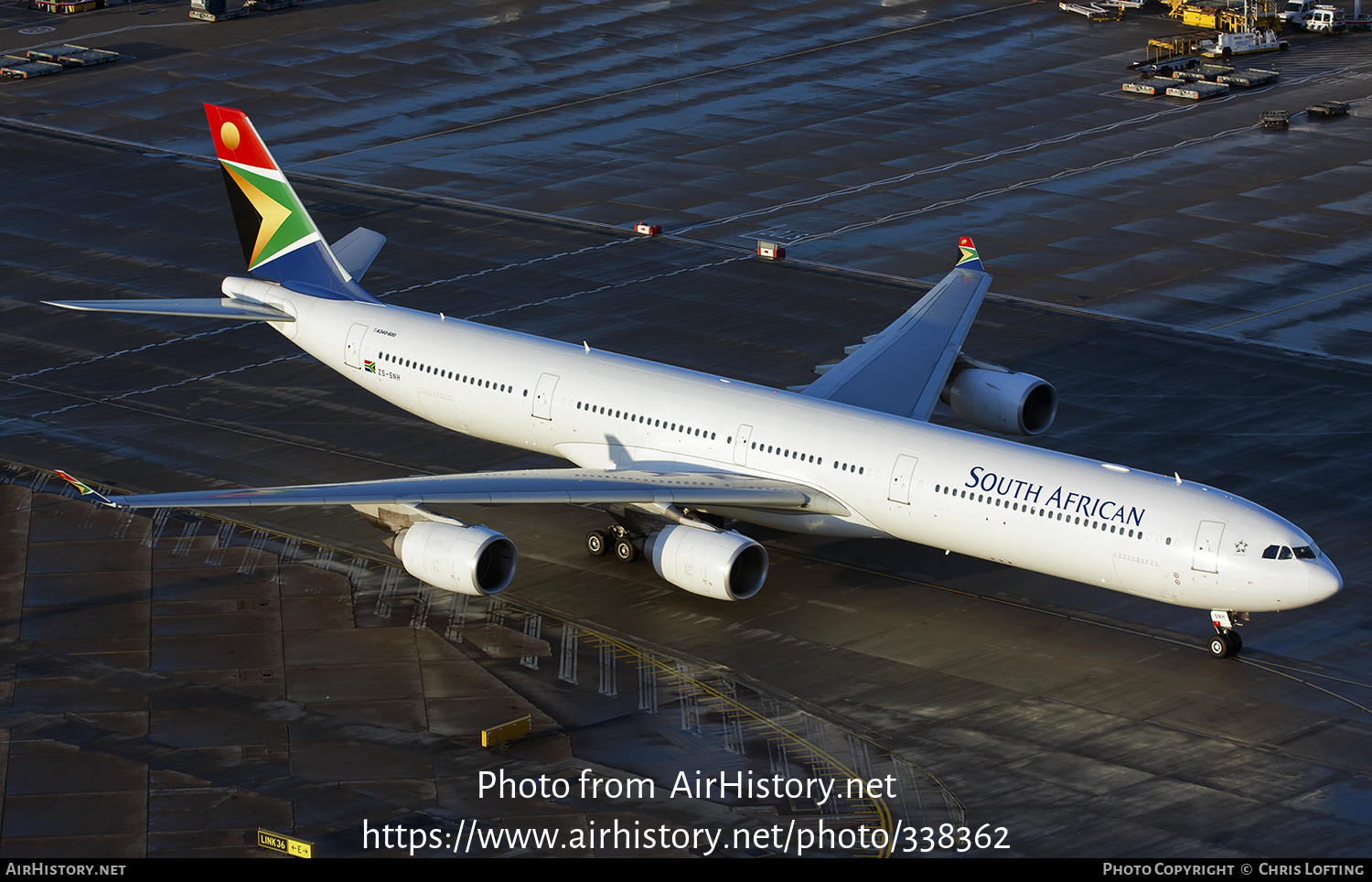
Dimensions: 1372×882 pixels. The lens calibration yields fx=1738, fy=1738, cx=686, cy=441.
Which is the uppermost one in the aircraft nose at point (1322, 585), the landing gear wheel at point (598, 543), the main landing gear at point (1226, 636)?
the aircraft nose at point (1322, 585)

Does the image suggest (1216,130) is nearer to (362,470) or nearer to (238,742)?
(362,470)

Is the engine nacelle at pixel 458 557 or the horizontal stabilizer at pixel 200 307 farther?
the horizontal stabilizer at pixel 200 307

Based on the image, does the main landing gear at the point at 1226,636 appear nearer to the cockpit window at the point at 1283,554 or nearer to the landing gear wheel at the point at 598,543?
the cockpit window at the point at 1283,554

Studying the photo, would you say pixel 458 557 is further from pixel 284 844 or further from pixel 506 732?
pixel 284 844

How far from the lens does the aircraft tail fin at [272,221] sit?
171ft

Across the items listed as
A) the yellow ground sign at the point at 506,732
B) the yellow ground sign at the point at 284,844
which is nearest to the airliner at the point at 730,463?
the yellow ground sign at the point at 506,732

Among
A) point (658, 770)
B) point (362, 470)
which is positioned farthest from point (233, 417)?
point (658, 770)

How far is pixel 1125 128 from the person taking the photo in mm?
83375

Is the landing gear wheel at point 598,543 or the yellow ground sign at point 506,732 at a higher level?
the landing gear wheel at point 598,543

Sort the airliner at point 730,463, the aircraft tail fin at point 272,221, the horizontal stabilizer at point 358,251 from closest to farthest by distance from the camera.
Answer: the airliner at point 730,463
the aircraft tail fin at point 272,221
the horizontal stabilizer at point 358,251

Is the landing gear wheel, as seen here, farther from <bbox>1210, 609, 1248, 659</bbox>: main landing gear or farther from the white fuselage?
<bbox>1210, 609, 1248, 659</bbox>: main landing gear

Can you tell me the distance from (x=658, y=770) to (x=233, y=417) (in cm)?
2576

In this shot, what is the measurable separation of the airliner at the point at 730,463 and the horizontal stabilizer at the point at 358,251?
11 cm

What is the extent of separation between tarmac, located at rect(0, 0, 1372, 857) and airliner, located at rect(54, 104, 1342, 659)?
6.88 ft
